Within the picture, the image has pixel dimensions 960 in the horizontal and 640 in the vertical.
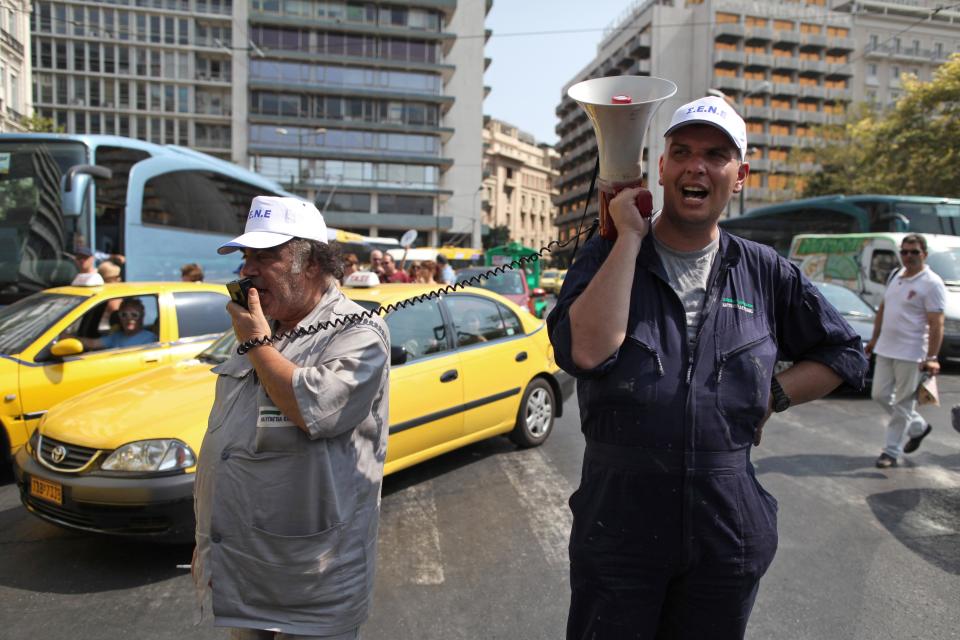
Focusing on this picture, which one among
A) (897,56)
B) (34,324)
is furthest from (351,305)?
(897,56)

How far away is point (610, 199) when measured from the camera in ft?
5.80

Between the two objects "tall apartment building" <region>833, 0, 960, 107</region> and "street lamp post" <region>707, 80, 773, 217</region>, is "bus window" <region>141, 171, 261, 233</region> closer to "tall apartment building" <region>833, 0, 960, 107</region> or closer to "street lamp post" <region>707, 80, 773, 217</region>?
"street lamp post" <region>707, 80, 773, 217</region>

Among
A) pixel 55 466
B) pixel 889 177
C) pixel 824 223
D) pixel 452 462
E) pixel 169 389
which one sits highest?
pixel 889 177

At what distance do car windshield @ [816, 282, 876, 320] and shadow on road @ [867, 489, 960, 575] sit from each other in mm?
5149

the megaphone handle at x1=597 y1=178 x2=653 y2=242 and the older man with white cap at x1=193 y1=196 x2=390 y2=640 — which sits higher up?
the megaphone handle at x1=597 y1=178 x2=653 y2=242

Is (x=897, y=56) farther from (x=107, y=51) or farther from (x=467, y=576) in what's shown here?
(x=467, y=576)

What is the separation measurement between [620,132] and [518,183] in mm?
107158

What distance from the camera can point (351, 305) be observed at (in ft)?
7.13

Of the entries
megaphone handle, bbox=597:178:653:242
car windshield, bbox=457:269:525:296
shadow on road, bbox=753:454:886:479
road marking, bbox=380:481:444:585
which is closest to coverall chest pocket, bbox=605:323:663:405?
megaphone handle, bbox=597:178:653:242

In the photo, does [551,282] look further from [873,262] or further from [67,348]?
[67,348]

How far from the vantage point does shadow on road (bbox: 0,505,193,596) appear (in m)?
3.58

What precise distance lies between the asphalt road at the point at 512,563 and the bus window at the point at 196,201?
24.3 ft

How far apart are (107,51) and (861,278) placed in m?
70.0

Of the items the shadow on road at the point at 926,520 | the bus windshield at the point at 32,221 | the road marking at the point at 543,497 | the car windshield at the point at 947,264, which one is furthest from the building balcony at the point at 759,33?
the road marking at the point at 543,497
